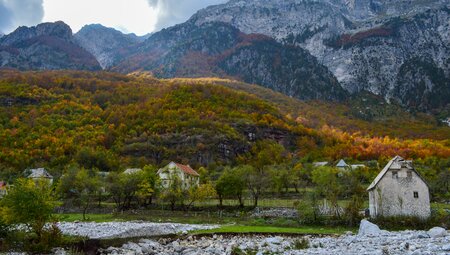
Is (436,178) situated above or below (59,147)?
below

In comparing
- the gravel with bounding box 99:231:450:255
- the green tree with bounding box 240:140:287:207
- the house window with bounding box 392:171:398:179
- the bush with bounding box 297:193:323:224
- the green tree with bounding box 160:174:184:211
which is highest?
the green tree with bounding box 240:140:287:207

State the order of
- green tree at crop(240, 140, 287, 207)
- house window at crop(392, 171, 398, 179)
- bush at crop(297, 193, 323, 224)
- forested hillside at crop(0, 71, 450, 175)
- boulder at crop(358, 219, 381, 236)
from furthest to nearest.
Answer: green tree at crop(240, 140, 287, 207) → forested hillside at crop(0, 71, 450, 175) → house window at crop(392, 171, 398, 179) → bush at crop(297, 193, 323, 224) → boulder at crop(358, 219, 381, 236)

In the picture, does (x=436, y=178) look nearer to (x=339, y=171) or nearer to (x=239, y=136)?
(x=339, y=171)

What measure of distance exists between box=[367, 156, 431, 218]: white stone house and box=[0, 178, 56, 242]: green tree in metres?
32.3

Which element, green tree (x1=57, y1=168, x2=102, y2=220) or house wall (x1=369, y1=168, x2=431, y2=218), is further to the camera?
green tree (x1=57, y1=168, x2=102, y2=220)

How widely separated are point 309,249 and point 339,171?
69.3 m

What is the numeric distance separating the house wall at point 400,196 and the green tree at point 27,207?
32.5 metres

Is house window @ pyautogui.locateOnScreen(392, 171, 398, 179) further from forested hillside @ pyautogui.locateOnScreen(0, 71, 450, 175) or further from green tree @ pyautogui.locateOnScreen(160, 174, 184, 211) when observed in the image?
forested hillside @ pyautogui.locateOnScreen(0, 71, 450, 175)

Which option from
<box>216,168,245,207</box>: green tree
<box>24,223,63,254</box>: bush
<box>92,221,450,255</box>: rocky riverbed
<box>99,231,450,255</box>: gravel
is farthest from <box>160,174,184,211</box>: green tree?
<box>24,223,63,254</box>: bush

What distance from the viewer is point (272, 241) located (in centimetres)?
3322

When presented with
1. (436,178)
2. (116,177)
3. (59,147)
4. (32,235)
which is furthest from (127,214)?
(59,147)

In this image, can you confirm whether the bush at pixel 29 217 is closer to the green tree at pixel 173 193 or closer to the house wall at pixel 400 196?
the house wall at pixel 400 196

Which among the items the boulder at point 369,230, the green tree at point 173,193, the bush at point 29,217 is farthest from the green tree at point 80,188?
the boulder at point 369,230

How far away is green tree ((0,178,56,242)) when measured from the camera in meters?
32.8
